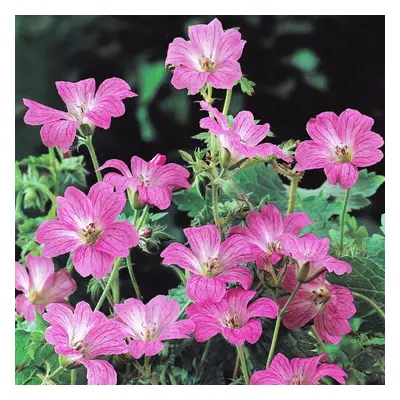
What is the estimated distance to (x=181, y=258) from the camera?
955 millimetres

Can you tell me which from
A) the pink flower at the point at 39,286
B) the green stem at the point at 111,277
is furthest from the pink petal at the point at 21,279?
the green stem at the point at 111,277

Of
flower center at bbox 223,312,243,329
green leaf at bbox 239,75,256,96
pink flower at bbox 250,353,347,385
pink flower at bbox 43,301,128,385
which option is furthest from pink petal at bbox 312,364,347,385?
green leaf at bbox 239,75,256,96

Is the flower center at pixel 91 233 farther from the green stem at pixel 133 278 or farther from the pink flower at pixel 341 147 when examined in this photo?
the pink flower at pixel 341 147

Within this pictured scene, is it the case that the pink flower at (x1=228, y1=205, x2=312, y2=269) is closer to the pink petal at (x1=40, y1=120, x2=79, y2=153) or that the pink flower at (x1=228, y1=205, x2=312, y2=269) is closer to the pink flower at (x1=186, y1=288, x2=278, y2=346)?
the pink flower at (x1=186, y1=288, x2=278, y2=346)

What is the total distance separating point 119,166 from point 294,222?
0.21 m

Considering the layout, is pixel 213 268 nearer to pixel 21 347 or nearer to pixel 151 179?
pixel 151 179

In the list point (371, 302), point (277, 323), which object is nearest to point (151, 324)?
point (277, 323)

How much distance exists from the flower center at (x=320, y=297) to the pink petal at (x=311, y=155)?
0.46 ft

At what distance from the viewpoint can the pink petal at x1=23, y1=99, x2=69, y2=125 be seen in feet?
3.21

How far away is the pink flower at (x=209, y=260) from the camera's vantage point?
93 cm

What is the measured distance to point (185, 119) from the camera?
1027 mm
